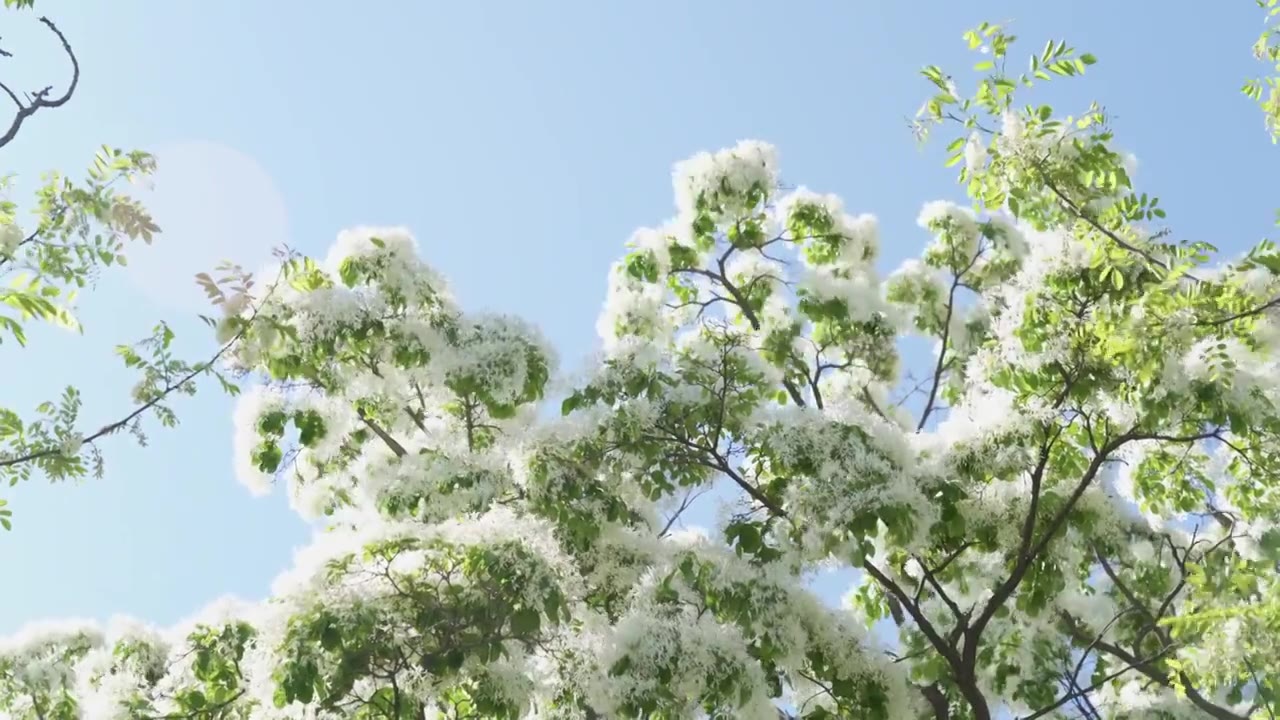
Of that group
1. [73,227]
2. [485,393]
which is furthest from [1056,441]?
[73,227]

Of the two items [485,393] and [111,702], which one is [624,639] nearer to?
[485,393]

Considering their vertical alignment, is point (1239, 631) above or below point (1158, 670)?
below

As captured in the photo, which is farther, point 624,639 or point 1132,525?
point 1132,525

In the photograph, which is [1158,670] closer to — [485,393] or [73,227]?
[485,393]

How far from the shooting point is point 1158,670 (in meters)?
7.79

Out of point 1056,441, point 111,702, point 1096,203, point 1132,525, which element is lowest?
point 111,702

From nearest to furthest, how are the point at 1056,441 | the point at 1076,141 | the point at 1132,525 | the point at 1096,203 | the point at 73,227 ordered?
the point at 73,227, the point at 1076,141, the point at 1056,441, the point at 1132,525, the point at 1096,203

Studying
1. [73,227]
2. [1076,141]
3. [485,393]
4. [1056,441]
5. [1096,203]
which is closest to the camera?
[73,227]

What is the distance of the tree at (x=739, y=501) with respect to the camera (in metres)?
5.21

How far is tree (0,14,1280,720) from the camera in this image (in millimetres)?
5211

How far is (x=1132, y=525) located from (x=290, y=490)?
6.25 m

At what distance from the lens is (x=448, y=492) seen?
6.57 metres

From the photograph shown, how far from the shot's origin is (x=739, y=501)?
20.7 ft

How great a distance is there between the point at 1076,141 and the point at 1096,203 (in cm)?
275
